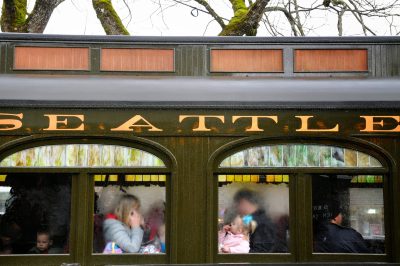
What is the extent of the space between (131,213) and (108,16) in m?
7.09

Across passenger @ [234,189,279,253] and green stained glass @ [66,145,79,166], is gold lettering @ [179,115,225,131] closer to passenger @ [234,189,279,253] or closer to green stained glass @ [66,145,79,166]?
passenger @ [234,189,279,253]

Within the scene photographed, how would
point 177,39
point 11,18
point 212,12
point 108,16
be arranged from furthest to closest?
point 212,12 < point 108,16 < point 11,18 < point 177,39

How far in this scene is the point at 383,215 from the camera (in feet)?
15.7

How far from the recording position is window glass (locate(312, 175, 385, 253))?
15.7ft

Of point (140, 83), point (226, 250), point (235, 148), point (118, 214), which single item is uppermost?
point (140, 83)

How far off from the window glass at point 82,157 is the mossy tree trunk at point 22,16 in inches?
232

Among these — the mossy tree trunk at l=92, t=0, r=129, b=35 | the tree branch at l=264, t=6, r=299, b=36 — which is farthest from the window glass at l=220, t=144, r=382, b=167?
the tree branch at l=264, t=6, r=299, b=36

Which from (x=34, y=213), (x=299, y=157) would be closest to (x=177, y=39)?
(x=299, y=157)

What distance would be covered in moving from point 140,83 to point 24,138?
1.05 meters

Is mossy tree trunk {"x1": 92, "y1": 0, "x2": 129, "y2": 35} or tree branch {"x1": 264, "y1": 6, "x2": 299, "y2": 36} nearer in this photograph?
mossy tree trunk {"x1": 92, "y1": 0, "x2": 129, "y2": 35}

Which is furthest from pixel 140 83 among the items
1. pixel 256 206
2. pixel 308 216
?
pixel 308 216

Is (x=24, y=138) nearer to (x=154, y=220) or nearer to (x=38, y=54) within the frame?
(x=38, y=54)

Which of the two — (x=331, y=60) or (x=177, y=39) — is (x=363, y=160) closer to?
(x=331, y=60)

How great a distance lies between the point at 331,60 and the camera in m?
5.03
